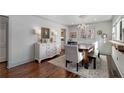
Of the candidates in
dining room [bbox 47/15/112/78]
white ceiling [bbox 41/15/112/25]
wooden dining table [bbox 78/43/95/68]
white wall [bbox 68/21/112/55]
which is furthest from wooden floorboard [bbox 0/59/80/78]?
white ceiling [bbox 41/15/112/25]

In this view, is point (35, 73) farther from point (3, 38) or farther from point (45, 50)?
point (3, 38)

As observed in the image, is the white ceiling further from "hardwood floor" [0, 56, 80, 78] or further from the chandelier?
"hardwood floor" [0, 56, 80, 78]

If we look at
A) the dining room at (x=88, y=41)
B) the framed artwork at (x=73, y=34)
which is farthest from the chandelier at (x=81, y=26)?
the framed artwork at (x=73, y=34)

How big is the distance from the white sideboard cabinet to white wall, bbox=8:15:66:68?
0.74 feet

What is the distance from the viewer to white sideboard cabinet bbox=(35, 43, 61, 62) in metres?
3.82

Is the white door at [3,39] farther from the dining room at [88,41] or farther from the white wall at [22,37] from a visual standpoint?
the dining room at [88,41]

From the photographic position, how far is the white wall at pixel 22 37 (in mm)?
3059

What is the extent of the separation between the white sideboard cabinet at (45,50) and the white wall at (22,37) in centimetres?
23

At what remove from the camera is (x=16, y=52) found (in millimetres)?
3176
